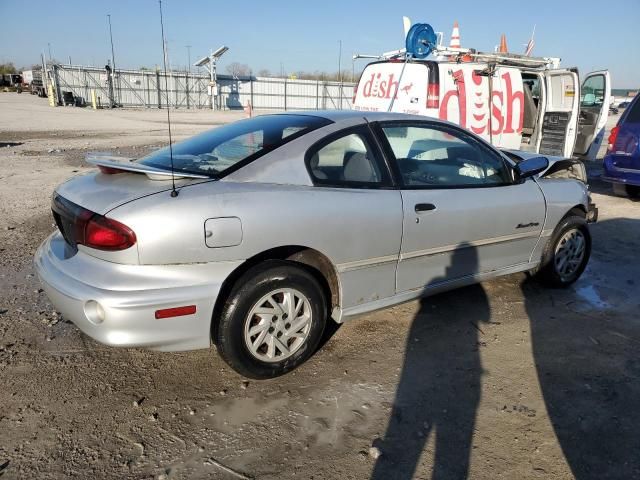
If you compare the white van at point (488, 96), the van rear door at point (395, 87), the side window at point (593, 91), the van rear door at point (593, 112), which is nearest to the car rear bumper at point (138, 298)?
the van rear door at point (395, 87)

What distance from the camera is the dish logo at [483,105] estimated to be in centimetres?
714

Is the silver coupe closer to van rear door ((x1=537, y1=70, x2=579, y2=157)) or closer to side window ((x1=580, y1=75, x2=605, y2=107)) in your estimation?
van rear door ((x1=537, y1=70, x2=579, y2=157))

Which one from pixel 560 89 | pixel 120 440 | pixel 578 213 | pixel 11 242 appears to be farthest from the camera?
pixel 560 89

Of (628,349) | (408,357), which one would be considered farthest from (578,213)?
(408,357)

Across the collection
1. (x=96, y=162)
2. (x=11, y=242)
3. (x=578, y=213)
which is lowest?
(x=11, y=242)

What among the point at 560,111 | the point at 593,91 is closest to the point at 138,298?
the point at 560,111

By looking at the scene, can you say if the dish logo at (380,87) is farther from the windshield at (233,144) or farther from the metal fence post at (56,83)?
the metal fence post at (56,83)

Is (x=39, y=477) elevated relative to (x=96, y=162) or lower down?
lower down

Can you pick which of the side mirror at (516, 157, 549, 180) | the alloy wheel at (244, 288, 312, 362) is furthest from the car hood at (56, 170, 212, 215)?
the side mirror at (516, 157, 549, 180)

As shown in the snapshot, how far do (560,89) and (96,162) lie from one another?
30.4 ft

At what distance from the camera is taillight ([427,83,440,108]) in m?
6.80

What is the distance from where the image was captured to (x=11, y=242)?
5.21 metres

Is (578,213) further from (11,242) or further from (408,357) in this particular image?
(11,242)

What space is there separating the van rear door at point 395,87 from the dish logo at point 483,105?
38 centimetres
